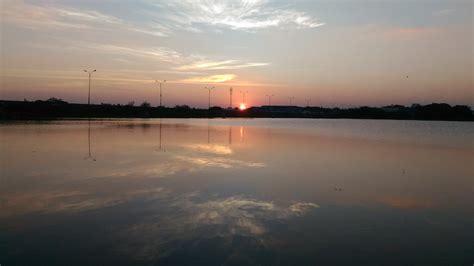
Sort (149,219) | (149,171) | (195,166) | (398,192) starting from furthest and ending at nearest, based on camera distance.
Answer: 1. (195,166)
2. (149,171)
3. (398,192)
4. (149,219)

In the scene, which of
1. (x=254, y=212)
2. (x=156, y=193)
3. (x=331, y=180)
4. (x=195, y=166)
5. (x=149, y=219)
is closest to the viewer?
(x=149, y=219)

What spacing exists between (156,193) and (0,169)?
8.00 metres

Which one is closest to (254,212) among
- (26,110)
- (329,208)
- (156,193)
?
(329,208)

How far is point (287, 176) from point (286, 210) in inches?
214

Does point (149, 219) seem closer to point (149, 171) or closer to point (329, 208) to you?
point (329, 208)

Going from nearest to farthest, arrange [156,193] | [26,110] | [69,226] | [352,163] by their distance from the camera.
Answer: [69,226] → [156,193] → [352,163] → [26,110]

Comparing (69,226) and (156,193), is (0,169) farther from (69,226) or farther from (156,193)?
(69,226)

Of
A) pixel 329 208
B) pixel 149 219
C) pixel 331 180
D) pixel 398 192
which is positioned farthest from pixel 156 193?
pixel 398 192

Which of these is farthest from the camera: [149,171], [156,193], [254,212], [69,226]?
[149,171]

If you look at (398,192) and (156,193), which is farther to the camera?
(398,192)

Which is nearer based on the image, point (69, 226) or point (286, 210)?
point (69, 226)

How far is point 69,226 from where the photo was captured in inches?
348

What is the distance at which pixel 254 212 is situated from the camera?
34.5 ft

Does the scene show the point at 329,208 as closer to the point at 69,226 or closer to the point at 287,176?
the point at 287,176
